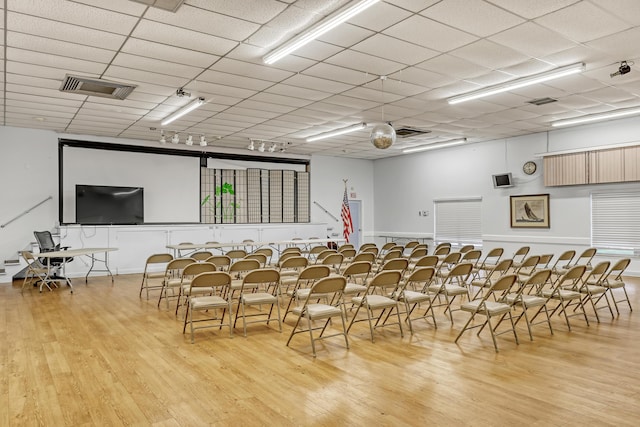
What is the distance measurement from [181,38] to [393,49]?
8.31 ft

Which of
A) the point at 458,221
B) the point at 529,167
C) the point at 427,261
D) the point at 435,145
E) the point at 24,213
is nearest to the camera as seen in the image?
the point at 427,261

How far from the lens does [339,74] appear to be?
249 inches

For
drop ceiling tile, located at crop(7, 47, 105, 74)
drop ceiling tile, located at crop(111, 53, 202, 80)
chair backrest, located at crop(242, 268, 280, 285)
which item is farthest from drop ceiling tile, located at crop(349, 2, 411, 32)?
drop ceiling tile, located at crop(7, 47, 105, 74)

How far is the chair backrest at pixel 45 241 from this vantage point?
9156mm

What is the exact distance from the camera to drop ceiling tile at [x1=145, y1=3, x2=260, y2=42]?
14.3 feet

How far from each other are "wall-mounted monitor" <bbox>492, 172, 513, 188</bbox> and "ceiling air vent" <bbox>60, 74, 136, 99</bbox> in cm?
930

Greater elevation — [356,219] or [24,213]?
[24,213]

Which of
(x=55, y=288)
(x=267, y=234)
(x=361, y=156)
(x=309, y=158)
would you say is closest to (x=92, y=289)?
(x=55, y=288)

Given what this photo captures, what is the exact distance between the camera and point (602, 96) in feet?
25.1

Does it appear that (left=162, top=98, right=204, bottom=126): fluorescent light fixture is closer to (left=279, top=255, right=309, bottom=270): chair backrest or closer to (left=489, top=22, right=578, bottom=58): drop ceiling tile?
(left=279, top=255, right=309, bottom=270): chair backrest

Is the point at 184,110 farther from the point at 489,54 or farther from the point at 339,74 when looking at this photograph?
the point at 489,54

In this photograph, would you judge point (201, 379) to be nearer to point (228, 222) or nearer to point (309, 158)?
point (228, 222)

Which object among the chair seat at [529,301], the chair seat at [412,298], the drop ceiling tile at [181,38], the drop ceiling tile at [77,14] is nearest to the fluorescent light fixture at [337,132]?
the drop ceiling tile at [181,38]

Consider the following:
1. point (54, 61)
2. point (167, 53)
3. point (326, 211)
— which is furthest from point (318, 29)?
point (326, 211)
